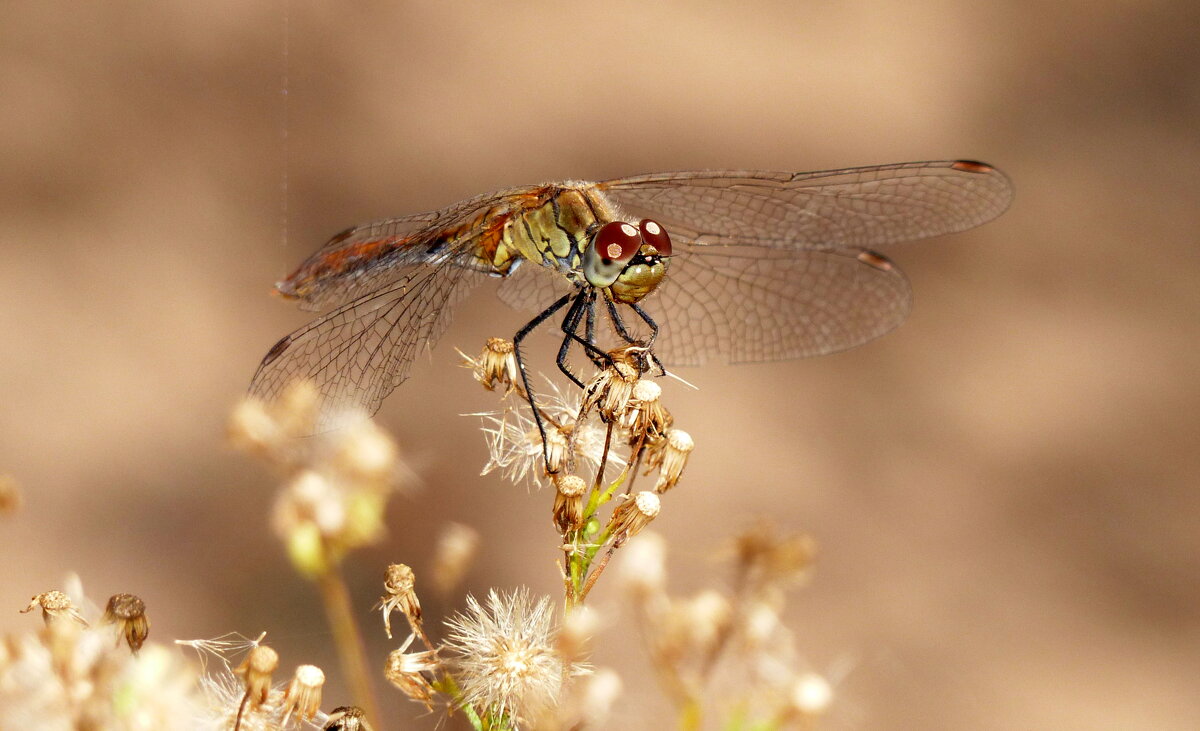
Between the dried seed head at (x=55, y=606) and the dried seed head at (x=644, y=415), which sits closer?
the dried seed head at (x=55, y=606)

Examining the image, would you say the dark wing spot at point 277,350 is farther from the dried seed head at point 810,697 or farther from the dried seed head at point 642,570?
the dried seed head at point 810,697

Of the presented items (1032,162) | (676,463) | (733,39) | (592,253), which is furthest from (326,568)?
(1032,162)

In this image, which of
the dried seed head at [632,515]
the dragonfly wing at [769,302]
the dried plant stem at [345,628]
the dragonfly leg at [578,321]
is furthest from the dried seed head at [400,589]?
the dragonfly wing at [769,302]

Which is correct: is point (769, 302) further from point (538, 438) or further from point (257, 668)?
point (257, 668)

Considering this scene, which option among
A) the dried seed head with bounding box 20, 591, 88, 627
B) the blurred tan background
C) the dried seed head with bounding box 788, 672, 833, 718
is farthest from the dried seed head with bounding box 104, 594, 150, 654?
the blurred tan background

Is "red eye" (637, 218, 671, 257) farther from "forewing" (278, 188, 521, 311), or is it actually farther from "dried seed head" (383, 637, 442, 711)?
"dried seed head" (383, 637, 442, 711)

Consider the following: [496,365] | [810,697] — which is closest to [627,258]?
[496,365]

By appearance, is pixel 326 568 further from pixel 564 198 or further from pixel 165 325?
pixel 165 325

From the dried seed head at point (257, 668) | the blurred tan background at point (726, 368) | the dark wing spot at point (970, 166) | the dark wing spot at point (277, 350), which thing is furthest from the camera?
the blurred tan background at point (726, 368)
